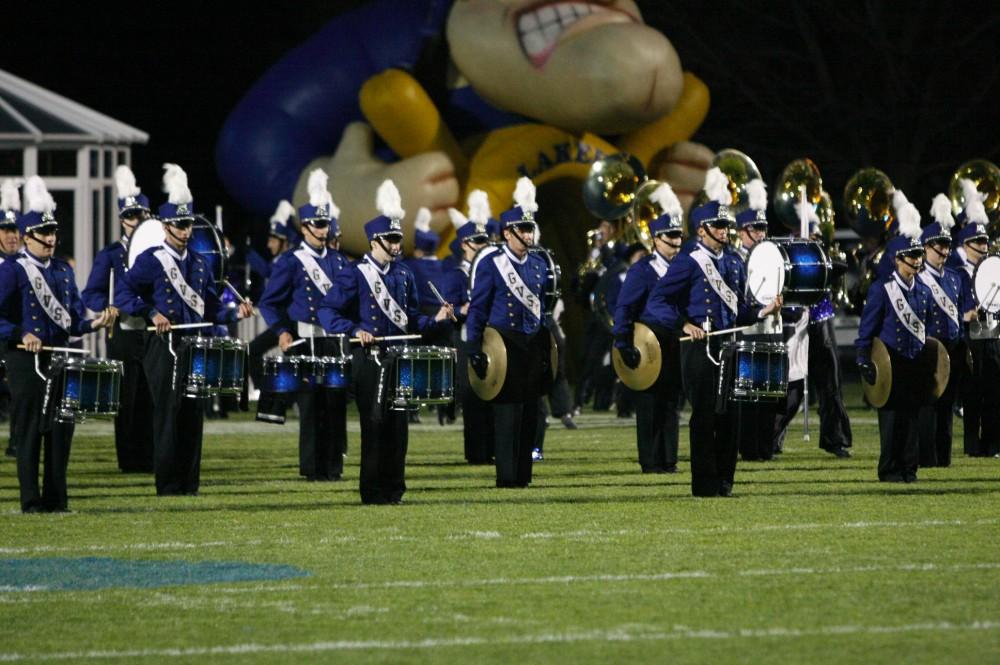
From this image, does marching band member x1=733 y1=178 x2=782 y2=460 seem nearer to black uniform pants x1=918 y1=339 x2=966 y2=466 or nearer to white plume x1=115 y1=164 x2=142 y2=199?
black uniform pants x1=918 y1=339 x2=966 y2=466

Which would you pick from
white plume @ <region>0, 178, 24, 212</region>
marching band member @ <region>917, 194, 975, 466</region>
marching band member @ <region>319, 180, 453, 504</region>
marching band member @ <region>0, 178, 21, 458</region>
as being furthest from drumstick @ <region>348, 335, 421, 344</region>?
marching band member @ <region>917, 194, 975, 466</region>

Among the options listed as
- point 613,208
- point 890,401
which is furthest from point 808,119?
point 890,401

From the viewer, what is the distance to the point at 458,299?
16906 mm

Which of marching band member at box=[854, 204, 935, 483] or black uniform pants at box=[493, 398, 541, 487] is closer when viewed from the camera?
black uniform pants at box=[493, 398, 541, 487]

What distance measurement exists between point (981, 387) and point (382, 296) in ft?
17.5

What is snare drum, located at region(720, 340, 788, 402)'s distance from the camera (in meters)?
12.6

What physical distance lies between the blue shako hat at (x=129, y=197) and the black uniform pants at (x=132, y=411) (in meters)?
0.82

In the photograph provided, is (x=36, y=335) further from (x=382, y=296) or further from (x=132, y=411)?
(x=132, y=411)

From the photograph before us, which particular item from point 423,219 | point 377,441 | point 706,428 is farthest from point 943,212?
point 423,219

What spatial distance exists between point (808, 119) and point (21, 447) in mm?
23296

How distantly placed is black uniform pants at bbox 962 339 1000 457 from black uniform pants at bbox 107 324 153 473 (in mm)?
5749

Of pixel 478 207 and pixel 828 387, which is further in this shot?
pixel 478 207

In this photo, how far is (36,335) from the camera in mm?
12203

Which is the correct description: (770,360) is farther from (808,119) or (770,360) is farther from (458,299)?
(808,119)
